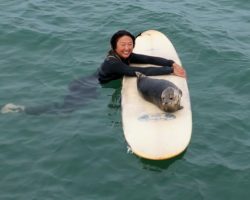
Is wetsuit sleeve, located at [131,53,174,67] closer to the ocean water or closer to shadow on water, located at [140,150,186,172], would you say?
the ocean water

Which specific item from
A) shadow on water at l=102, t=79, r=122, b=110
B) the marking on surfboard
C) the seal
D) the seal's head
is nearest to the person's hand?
the seal

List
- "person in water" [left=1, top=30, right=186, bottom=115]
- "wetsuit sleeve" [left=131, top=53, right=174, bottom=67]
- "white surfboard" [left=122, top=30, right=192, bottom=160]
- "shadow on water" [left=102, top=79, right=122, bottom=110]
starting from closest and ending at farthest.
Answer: "white surfboard" [left=122, top=30, right=192, bottom=160], "person in water" [left=1, top=30, right=186, bottom=115], "shadow on water" [left=102, top=79, right=122, bottom=110], "wetsuit sleeve" [left=131, top=53, right=174, bottom=67]

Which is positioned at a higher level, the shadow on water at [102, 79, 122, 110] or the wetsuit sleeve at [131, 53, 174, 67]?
the wetsuit sleeve at [131, 53, 174, 67]

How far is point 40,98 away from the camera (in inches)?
417

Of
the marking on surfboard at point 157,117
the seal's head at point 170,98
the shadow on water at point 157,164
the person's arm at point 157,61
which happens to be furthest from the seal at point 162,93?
the shadow on water at point 157,164

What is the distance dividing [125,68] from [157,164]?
283cm

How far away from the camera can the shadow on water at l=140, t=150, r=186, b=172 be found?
8.31 metres

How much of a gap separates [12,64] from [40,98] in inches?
71.4

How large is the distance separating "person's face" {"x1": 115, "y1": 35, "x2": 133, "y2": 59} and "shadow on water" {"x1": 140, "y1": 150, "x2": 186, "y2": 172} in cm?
285

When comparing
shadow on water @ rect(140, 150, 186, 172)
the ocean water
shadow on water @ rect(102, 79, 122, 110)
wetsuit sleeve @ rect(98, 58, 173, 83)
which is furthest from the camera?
wetsuit sleeve @ rect(98, 58, 173, 83)

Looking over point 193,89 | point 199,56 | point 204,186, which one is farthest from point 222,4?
point 204,186

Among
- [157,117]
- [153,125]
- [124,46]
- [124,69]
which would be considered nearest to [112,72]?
[124,69]

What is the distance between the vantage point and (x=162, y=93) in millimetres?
9227

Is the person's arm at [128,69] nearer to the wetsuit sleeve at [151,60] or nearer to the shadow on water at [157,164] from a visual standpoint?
the wetsuit sleeve at [151,60]
